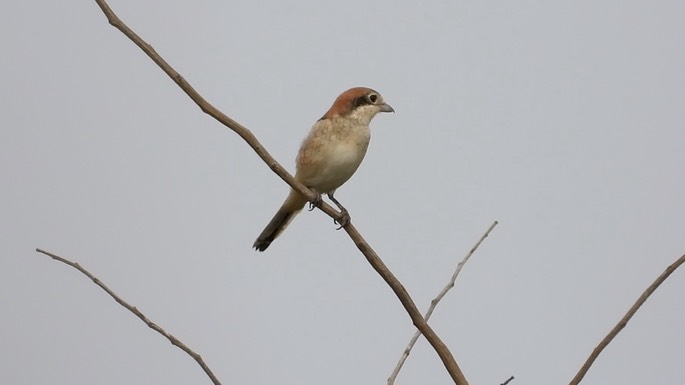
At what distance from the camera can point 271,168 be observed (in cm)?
221

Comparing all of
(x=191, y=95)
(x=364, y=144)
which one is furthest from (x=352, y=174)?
(x=191, y=95)

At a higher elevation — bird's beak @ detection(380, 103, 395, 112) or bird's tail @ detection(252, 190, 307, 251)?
bird's beak @ detection(380, 103, 395, 112)

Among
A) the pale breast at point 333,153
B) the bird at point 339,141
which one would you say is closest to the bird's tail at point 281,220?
the bird at point 339,141

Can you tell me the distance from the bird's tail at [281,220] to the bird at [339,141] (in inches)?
1.1

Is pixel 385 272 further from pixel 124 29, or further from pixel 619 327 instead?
pixel 124 29

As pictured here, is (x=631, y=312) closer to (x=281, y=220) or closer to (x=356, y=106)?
(x=356, y=106)

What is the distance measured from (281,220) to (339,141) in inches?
22.1

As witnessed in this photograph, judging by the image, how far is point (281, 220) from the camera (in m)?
4.61

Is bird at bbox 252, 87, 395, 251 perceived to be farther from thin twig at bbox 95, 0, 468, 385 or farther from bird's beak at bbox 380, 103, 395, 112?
thin twig at bbox 95, 0, 468, 385

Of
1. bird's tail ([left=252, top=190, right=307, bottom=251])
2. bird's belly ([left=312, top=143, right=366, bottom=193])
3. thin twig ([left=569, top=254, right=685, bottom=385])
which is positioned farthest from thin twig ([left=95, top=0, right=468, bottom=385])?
bird's tail ([left=252, top=190, right=307, bottom=251])

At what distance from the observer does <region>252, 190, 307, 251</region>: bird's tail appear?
15.0ft

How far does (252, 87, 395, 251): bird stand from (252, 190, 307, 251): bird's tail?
0.03 m

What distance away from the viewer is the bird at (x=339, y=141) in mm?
4352

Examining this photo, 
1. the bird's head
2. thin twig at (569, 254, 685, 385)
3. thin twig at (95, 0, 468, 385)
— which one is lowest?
thin twig at (95, 0, 468, 385)
